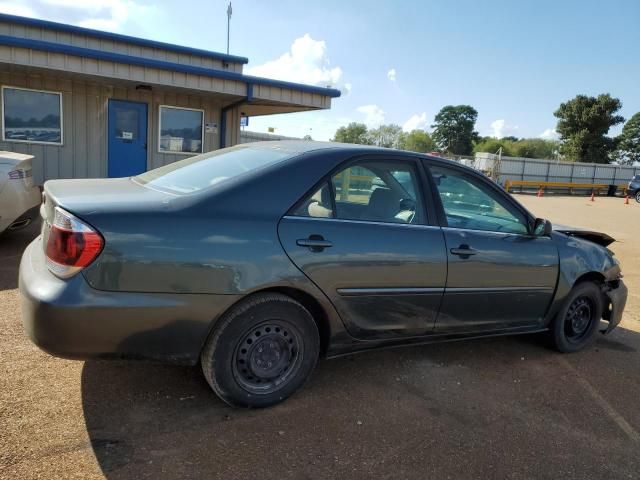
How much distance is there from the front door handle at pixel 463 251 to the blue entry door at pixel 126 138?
8709mm

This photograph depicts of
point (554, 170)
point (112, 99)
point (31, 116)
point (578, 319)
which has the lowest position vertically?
point (578, 319)

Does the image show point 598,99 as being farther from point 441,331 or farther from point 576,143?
point 441,331

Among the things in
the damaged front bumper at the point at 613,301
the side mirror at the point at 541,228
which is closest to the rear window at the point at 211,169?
the side mirror at the point at 541,228

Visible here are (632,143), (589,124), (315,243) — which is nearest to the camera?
(315,243)

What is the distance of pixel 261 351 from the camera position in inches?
115

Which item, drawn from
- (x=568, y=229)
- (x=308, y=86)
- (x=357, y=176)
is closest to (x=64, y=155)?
(x=308, y=86)

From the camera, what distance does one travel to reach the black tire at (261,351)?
2.79 meters

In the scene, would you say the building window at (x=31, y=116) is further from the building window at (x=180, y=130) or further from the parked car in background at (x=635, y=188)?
the parked car in background at (x=635, y=188)

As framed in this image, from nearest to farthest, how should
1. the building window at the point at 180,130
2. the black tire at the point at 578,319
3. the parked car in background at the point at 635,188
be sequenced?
the black tire at the point at 578,319, the building window at the point at 180,130, the parked car in background at the point at 635,188

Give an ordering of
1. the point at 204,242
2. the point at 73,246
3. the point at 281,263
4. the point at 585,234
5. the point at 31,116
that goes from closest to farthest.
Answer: the point at 73,246 < the point at 204,242 < the point at 281,263 < the point at 585,234 < the point at 31,116

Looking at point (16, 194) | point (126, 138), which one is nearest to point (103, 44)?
point (126, 138)

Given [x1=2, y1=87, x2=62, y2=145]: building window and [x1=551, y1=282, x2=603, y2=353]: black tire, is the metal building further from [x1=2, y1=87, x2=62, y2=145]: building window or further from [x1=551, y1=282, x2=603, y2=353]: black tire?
[x1=551, y1=282, x2=603, y2=353]: black tire

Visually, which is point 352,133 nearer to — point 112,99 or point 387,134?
point 387,134

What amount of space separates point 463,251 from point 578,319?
5.43 ft
